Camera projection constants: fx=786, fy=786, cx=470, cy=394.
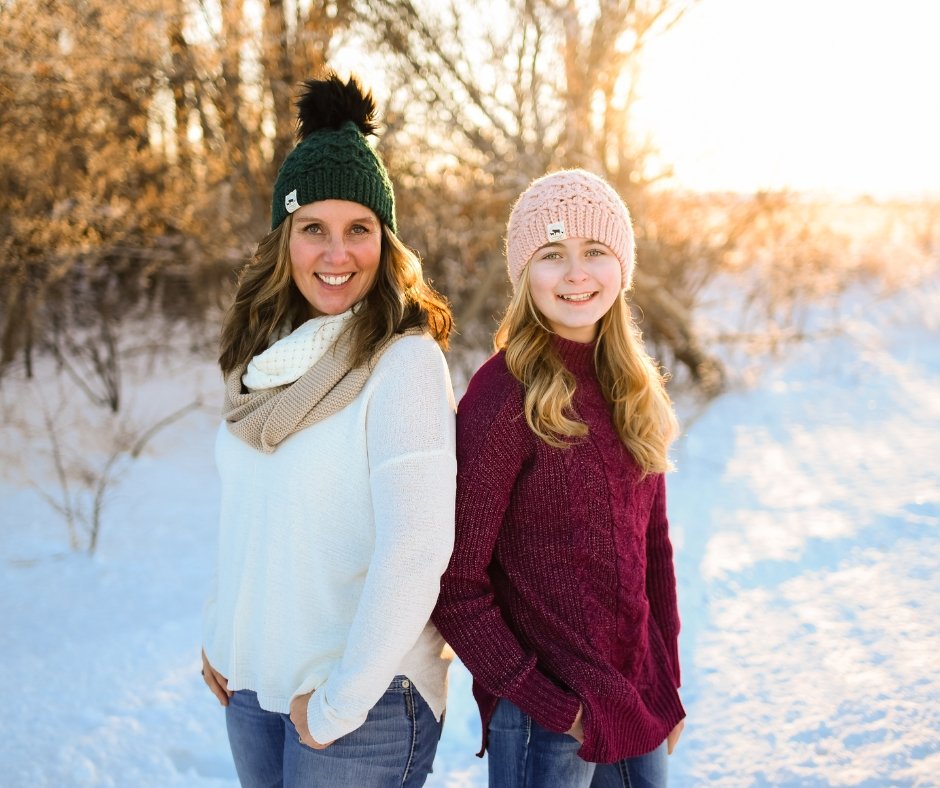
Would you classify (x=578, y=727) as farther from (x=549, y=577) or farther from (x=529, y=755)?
(x=549, y=577)

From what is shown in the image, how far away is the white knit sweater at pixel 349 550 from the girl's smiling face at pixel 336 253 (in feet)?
0.69

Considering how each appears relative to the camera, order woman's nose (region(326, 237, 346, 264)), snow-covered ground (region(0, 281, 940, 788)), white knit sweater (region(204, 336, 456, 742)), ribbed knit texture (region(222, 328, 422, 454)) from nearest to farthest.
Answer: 1. white knit sweater (region(204, 336, 456, 742))
2. ribbed knit texture (region(222, 328, 422, 454))
3. woman's nose (region(326, 237, 346, 264))
4. snow-covered ground (region(0, 281, 940, 788))

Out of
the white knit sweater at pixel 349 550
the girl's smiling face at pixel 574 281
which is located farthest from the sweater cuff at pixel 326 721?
the girl's smiling face at pixel 574 281

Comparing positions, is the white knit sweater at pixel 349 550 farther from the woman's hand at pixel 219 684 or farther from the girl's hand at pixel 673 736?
the girl's hand at pixel 673 736

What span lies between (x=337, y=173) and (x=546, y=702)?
1.17 metres

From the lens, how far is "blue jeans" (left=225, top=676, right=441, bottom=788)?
149 cm

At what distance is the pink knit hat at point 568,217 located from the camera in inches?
69.6

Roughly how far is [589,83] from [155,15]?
3.04 metres

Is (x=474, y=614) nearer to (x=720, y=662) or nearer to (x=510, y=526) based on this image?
(x=510, y=526)

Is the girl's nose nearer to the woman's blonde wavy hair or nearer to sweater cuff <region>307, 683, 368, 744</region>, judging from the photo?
the woman's blonde wavy hair

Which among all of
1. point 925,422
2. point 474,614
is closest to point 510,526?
point 474,614

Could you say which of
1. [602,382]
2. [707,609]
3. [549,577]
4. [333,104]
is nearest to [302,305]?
[333,104]

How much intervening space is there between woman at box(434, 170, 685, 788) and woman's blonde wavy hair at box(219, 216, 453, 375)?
21cm

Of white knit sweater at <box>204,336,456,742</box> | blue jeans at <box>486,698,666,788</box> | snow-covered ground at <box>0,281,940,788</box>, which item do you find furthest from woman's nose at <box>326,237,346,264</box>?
snow-covered ground at <box>0,281,940,788</box>
